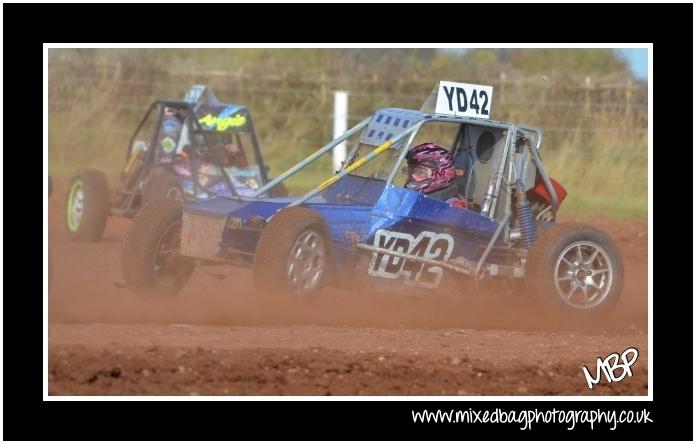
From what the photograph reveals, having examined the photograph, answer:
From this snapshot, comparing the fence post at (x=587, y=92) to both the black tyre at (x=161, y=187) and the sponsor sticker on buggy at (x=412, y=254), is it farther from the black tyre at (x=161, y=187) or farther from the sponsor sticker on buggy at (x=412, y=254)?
the sponsor sticker on buggy at (x=412, y=254)

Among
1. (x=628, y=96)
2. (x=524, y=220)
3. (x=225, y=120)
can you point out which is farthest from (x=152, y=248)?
(x=628, y=96)

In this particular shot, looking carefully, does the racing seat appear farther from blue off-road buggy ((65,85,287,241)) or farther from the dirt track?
blue off-road buggy ((65,85,287,241))

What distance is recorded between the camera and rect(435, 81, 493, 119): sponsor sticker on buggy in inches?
350

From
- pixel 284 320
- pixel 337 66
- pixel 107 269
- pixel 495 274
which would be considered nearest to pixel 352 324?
pixel 284 320

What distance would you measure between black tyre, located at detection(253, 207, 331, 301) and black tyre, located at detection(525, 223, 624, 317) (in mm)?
1760

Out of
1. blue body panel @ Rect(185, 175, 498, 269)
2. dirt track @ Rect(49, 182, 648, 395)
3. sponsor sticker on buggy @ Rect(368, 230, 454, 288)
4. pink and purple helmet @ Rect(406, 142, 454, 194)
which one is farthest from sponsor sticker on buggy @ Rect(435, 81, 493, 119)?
dirt track @ Rect(49, 182, 648, 395)

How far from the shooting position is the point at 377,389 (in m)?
6.68

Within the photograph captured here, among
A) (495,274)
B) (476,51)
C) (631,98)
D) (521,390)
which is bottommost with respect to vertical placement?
(521,390)

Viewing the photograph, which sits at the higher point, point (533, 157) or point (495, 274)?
point (533, 157)

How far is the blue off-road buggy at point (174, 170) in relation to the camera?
12406 mm

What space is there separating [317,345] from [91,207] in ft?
18.3

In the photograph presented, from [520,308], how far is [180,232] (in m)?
2.73

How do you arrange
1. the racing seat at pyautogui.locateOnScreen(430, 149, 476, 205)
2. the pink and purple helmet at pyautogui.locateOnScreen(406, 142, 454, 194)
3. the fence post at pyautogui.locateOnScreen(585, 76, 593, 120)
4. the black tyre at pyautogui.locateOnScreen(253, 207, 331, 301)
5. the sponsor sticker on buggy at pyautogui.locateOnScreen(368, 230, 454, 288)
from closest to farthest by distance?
the black tyre at pyautogui.locateOnScreen(253, 207, 331, 301) < the sponsor sticker on buggy at pyautogui.locateOnScreen(368, 230, 454, 288) < the pink and purple helmet at pyautogui.locateOnScreen(406, 142, 454, 194) < the racing seat at pyautogui.locateOnScreen(430, 149, 476, 205) < the fence post at pyautogui.locateOnScreen(585, 76, 593, 120)

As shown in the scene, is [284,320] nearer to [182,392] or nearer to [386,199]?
[386,199]
